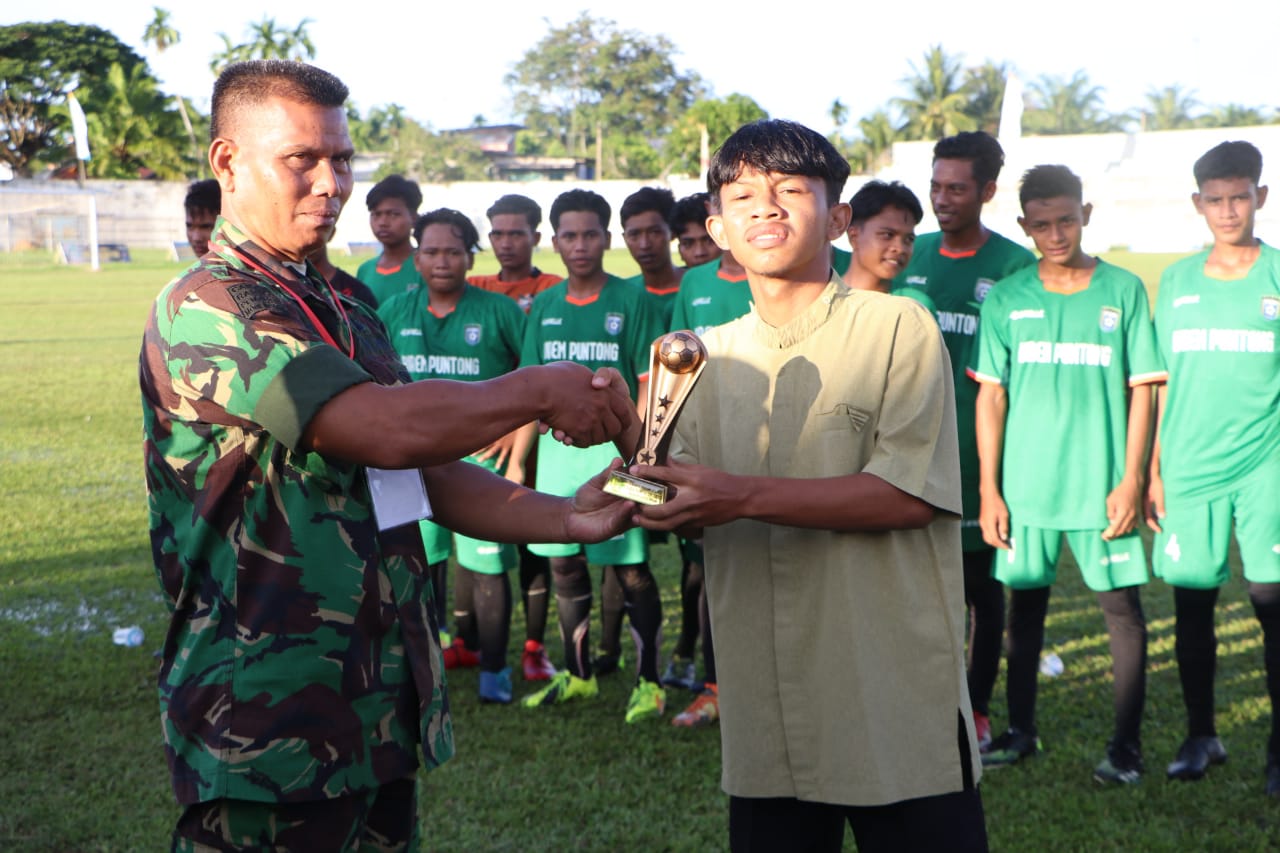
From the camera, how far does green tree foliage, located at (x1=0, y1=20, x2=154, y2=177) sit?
227ft

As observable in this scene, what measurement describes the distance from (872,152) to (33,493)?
6222cm

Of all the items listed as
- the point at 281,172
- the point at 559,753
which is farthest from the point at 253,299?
the point at 559,753

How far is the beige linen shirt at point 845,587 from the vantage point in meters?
2.53

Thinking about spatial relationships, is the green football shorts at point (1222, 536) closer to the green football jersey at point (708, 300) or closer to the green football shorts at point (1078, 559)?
the green football shorts at point (1078, 559)

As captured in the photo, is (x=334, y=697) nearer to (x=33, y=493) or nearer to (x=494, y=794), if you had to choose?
(x=494, y=794)

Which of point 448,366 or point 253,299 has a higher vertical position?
point 253,299

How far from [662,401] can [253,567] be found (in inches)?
33.9

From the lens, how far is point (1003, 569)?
5.05 meters

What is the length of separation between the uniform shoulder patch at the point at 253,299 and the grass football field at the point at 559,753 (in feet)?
9.05

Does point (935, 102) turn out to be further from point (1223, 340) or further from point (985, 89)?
point (1223, 340)

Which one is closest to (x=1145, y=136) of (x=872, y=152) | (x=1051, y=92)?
(x=872, y=152)

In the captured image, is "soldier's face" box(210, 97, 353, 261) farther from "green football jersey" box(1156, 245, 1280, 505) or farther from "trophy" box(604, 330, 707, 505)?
"green football jersey" box(1156, 245, 1280, 505)

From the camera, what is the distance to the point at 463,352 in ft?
20.7

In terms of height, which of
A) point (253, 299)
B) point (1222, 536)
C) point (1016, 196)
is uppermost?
point (1016, 196)
